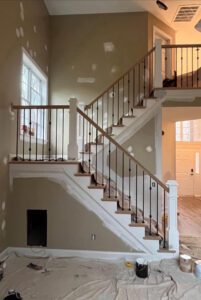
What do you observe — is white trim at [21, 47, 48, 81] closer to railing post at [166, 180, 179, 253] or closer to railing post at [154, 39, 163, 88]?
railing post at [154, 39, 163, 88]

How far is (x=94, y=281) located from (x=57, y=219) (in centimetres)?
119

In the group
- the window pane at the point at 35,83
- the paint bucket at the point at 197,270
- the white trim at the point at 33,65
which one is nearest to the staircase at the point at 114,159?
the paint bucket at the point at 197,270

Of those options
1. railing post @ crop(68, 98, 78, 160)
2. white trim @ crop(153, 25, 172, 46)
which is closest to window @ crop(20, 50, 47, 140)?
railing post @ crop(68, 98, 78, 160)

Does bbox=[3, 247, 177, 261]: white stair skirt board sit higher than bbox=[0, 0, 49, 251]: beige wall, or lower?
lower

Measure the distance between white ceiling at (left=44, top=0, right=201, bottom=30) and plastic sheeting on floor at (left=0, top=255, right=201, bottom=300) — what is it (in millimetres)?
5704

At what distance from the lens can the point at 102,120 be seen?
6.30m

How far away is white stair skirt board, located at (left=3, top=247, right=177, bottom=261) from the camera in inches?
152

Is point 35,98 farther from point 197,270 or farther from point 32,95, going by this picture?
point 197,270

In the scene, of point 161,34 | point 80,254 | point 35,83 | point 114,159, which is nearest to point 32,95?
point 35,83

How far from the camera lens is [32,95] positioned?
5.61 metres

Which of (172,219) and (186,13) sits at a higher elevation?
(186,13)

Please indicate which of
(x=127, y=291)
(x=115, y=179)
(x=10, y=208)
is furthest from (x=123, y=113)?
(x=127, y=291)

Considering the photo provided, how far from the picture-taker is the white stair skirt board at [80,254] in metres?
3.85

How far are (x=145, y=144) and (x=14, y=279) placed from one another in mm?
3865
